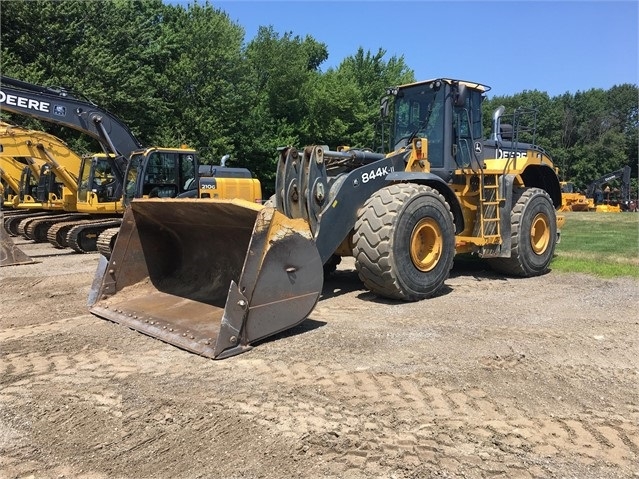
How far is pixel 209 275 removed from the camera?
19.7ft

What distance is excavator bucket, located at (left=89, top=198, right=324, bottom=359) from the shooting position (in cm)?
444

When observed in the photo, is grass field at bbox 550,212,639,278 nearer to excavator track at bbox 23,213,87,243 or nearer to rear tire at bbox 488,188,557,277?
rear tire at bbox 488,188,557,277

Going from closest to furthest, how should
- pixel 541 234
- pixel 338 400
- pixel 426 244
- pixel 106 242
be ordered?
pixel 338 400
pixel 426 244
pixel 541 234
pixel 106 242

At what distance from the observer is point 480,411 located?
336 cm

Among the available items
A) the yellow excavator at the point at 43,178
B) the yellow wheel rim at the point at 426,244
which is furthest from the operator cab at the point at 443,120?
the yellow excavator at the point at 43,178

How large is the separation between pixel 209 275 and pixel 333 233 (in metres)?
1.44

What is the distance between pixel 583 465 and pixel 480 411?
680 mm

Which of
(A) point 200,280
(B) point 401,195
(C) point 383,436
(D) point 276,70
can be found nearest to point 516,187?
(B) point 401,195

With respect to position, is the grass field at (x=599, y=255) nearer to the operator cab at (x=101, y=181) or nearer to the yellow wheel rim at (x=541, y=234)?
the yellow wheel rim at (x=541, y=234)

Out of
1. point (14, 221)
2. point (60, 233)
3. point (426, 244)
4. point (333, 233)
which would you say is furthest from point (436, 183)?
point (14, 221)

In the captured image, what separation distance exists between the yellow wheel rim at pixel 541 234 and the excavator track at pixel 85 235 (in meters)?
8.58

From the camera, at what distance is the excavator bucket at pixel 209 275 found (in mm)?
4438

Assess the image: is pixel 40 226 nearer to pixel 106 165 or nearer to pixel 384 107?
pixel 106 165

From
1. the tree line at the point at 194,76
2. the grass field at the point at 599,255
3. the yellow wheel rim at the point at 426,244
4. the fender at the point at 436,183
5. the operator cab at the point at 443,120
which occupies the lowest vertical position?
the grass field at the point at 599,255
